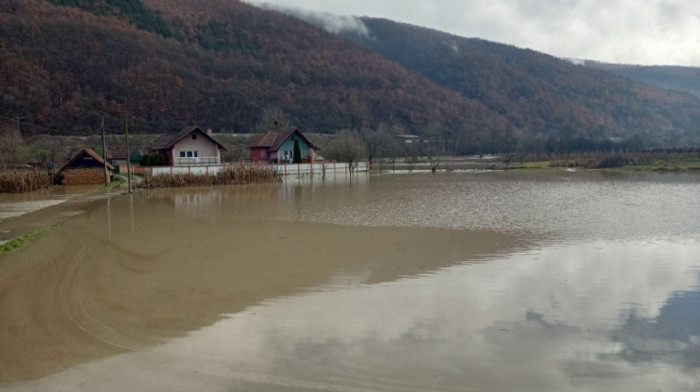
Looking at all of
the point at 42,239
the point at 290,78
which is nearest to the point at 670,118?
the point at 290,78

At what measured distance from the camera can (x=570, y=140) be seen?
4208 inches

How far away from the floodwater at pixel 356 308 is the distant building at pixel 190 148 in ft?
111

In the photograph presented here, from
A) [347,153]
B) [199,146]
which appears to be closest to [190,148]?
[199,146]

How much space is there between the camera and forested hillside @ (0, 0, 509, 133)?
300ft

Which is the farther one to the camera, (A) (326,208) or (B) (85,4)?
(B) (85,4)

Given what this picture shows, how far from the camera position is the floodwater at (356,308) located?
6188 millimetres

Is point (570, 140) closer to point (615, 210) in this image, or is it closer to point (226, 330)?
point (615, 210)

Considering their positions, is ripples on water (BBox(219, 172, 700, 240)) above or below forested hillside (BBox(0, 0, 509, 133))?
below

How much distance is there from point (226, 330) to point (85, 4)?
5669 inches

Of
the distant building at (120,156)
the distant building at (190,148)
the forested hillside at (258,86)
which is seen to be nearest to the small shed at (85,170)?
the distant building at (190,148)

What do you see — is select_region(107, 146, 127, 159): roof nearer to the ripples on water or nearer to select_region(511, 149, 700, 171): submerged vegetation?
the ripples on water

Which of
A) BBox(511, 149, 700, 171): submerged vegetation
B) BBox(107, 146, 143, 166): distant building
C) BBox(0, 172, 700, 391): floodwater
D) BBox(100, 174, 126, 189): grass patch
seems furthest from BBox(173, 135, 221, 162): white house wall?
BBox(511, 149, 700, 171): submerged vegetation

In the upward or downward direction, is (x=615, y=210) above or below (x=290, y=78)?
below

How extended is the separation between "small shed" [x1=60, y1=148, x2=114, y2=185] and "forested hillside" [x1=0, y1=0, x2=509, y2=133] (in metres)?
45.7
